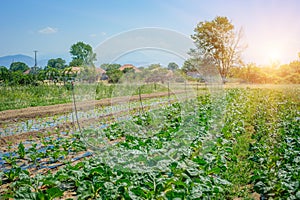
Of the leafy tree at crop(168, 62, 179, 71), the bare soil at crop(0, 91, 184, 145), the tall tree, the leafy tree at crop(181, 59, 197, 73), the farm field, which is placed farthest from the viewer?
the tall tree

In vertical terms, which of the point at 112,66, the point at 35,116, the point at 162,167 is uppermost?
the point at 112,66

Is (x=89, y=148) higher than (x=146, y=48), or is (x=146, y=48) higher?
(x=146, y=48)

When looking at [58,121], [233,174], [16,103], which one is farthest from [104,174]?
[16,103]

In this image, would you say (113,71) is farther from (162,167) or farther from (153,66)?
(162,167)

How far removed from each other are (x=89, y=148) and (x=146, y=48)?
254 cm

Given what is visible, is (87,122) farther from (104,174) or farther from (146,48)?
(104,174)

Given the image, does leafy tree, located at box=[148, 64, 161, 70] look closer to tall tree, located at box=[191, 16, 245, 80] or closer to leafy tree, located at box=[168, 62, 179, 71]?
leafy tree, located at box=[168, 62, 179, 71]

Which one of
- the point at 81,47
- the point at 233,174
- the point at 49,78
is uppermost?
the point at 81,47

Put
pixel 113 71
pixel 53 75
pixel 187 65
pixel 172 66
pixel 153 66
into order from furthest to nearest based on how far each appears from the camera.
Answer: pixel 53 75
pixel 187 65
pixel 172 66
pixel 153 66
pixel 113 71

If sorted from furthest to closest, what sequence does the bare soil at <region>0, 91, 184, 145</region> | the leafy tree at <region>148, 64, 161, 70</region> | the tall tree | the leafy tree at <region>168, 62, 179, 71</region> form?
1. the tall tree
2. the bare soil at <region>0, 91, 184, 145</region>
3. the leafy tree at <region>168, 62, 179, 71</region>
4. the leafy tree at <region>148, 64, 161, 70</region>

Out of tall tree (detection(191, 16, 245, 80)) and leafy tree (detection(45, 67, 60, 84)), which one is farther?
tall tree (detection(191, 16, 245, 80))

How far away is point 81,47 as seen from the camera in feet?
200

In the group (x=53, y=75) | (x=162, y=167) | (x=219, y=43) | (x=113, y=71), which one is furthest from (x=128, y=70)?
(x=219, y=43)

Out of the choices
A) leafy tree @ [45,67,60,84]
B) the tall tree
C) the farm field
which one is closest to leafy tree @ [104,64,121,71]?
the farm field
